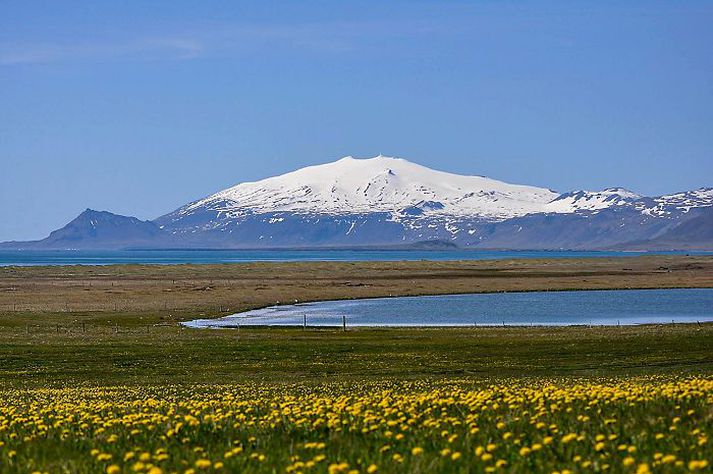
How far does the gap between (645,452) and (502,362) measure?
3490cm

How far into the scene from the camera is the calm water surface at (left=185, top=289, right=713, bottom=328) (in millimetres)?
84000

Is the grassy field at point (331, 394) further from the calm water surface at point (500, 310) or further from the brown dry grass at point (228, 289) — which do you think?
the calm water surface at point (500, 310)

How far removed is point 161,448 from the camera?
12.6 metres

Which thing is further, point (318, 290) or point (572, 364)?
point (318, 290)

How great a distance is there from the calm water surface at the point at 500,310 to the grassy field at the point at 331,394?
7801mm

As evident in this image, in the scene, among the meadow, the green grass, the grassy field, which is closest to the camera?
the meadow

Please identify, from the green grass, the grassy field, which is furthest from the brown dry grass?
the green grass

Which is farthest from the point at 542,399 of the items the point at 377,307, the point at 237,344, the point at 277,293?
the point at 277,293

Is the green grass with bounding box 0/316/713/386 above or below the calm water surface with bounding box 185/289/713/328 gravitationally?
above

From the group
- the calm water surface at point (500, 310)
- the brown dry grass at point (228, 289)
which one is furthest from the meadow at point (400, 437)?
the brown dry grass at point (228, 289)

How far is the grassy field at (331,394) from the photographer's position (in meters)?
11.6

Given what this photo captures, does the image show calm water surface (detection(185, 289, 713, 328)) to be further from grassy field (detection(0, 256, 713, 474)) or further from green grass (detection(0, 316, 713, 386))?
green grass (detection(0, 316, 713, 386))

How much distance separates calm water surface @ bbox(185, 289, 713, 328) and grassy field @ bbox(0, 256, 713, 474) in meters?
7.80

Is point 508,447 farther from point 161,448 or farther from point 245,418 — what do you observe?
point 245,418
